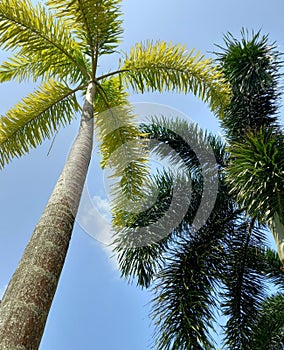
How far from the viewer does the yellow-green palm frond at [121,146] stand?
24.0ft

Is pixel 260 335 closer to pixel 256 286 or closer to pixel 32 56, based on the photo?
pixel 256 286

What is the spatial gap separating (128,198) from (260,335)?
3.94 meters

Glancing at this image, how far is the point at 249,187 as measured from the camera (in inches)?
257

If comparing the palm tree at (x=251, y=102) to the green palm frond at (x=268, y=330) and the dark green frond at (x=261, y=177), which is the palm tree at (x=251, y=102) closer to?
the dark green frond at (x=261, y=177)

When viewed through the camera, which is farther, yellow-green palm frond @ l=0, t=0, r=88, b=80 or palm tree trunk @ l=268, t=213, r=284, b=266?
palm tree trunk @ l=268, t=213, r=284, b=266

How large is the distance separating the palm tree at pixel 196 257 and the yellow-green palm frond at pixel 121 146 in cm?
128

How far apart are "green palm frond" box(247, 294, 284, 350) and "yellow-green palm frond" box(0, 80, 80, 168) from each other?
5.70 metres

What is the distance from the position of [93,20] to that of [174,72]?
1672 mm

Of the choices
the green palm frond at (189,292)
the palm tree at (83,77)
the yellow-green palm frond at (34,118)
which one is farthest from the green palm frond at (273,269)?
the yellow-green palm frond at (34,118)

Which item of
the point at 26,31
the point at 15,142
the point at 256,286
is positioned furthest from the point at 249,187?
the point at 26,31

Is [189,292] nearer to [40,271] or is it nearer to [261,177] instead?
[261,177]

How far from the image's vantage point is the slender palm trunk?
7.96ft

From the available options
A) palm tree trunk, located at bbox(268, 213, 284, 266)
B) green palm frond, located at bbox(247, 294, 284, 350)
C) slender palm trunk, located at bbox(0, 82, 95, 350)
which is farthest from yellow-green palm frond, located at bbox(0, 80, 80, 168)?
green palm frond, located at bbox(247, 294, 284, 350)

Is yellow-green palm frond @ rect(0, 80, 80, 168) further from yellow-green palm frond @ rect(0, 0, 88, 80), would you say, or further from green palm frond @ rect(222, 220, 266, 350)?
green palm frond @ rect(222, 220, 266, 350)
